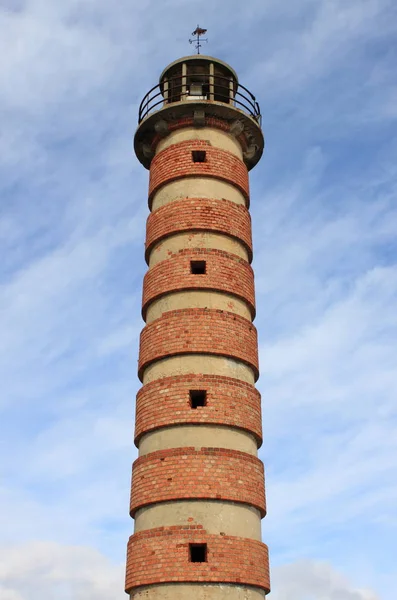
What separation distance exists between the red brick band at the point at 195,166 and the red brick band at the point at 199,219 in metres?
0.94

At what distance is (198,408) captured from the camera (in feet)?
52.0

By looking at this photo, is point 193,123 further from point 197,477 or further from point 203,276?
point 197,477

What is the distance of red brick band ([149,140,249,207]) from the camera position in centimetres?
1942

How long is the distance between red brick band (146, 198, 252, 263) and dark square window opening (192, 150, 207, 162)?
1.78 m

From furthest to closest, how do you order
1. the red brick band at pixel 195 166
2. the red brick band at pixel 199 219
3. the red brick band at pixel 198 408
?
the red brick band at pixel 195 166 < the red brick band at pixel 199 219 < the red brick band at pixel 198 408

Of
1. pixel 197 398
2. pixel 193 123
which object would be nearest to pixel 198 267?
pixel 197 398

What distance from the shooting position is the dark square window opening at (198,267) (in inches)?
707

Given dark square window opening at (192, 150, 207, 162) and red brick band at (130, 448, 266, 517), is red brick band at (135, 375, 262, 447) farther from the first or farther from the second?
dark square window opening at (192, 150, 207, 162)

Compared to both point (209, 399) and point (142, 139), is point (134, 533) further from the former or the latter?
point (142, 139)

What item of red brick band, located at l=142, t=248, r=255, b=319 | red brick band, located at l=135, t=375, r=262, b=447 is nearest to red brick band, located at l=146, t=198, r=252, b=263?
red brick band, located at l=142, t=248, r=255, b=319

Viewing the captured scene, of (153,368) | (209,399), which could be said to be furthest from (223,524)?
(153,368)

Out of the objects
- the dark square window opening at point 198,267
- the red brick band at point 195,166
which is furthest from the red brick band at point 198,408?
the red brick band at point 195,166

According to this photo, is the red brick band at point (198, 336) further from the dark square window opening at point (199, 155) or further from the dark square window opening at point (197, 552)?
the dark square window opening at point (199, 155)

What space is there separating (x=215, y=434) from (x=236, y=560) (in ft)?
9.51
